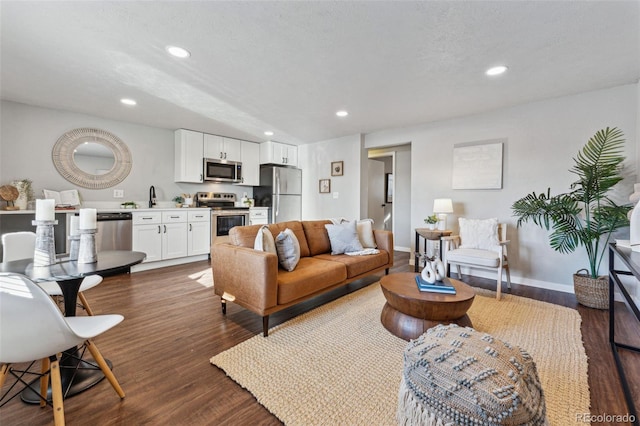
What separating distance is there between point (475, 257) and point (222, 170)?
4.49m

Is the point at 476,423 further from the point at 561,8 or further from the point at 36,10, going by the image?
the point at 36,10

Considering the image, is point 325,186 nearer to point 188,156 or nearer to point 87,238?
point 188,156

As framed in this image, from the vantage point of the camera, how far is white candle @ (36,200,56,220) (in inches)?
64.1

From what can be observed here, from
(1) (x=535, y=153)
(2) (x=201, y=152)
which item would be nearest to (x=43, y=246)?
(2) (x=201, y=152)

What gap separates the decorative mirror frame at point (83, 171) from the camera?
3.92m

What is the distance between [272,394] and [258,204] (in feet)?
15.8

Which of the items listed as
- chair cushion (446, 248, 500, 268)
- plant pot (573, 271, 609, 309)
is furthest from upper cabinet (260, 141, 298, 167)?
plant pot (573, 271, 609, 309)

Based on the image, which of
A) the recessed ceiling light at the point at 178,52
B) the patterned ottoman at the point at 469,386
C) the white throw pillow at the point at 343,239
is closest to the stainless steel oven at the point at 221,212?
the white throw pillow at the point at 343,239

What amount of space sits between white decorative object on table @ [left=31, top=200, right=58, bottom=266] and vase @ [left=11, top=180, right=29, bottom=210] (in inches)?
111

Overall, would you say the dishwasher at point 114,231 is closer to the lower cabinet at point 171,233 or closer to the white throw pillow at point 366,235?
the lower cabinet at point 171,233

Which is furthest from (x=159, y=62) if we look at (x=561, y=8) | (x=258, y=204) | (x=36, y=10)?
(x=258, y=204)

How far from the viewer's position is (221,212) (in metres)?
5.01

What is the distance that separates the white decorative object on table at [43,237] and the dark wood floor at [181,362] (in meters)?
0.76

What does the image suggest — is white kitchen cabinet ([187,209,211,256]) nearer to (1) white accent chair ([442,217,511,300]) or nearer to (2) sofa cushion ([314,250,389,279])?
(2) sofa cushion ([314,250,389,279])
